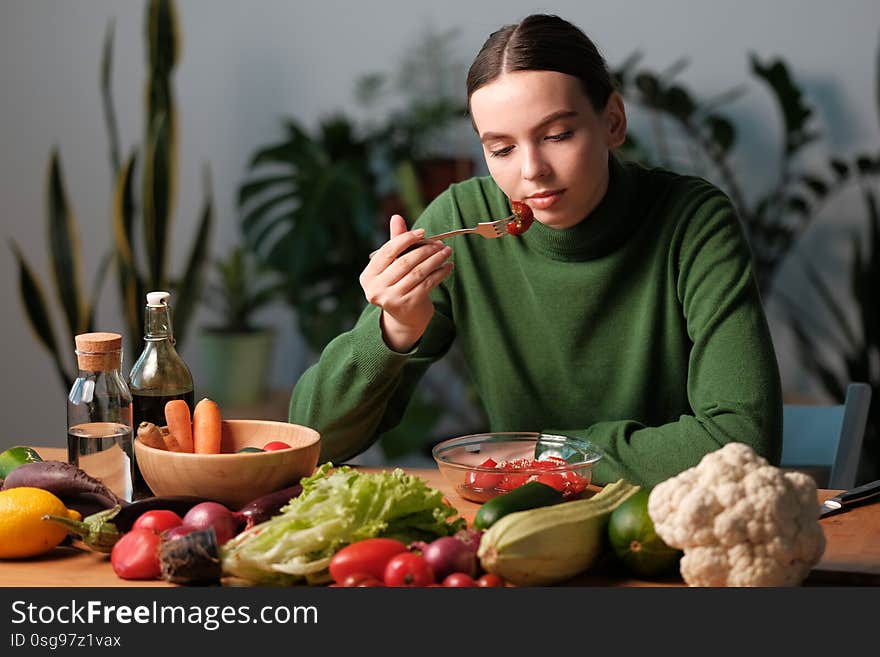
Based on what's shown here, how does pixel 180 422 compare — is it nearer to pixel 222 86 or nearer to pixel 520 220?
pixel 520 220

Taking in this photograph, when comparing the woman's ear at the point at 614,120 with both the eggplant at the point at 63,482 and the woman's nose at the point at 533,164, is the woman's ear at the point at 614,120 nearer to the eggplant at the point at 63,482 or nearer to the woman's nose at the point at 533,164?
the woman's nose at the point at 533,164

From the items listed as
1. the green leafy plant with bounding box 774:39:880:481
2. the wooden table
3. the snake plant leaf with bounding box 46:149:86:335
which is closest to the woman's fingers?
the wooden table

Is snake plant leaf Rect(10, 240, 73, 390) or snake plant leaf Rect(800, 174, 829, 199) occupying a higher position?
snake plant leaf Rect(800, 174, 829, 199)

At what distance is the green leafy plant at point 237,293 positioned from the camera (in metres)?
3.72

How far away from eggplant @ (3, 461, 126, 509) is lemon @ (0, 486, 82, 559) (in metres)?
0.05

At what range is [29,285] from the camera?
3.19m

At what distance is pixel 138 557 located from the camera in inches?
46.1

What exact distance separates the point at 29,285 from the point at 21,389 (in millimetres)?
849

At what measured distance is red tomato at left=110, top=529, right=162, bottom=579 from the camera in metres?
1.17

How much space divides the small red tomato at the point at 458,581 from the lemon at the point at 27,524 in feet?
1.56

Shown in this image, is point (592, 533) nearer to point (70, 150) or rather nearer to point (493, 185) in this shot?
point (493, 185)

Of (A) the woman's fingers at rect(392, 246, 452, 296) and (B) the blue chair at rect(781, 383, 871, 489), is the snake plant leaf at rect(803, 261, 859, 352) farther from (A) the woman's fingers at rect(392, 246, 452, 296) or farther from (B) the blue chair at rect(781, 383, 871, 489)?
(A) the woman's fingers at rect(392, 246, 452, 296)

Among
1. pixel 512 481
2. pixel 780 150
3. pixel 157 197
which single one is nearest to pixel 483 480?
pixel 512 481

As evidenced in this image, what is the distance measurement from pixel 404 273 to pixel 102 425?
A: 1.55 ft
